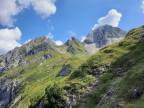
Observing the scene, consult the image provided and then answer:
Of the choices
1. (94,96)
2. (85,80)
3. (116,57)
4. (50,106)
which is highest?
(116,57)

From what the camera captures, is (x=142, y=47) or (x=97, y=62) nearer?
(x=142, y=47)

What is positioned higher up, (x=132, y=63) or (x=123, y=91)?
(x=132, y=63)

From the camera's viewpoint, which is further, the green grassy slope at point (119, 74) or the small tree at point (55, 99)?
the small tree at point (55, 99)

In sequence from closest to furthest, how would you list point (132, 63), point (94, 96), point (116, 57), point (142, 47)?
point (94, 96) → point (132, 63) → point (142, 47) → point (116, 57)

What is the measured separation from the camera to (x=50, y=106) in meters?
39.8

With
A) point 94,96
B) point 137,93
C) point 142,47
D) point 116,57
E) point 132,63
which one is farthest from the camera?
point 116,57

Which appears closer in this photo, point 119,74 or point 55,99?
point 119,74

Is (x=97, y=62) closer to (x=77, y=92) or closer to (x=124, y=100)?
(x=77, y=92)

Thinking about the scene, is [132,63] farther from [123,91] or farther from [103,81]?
[123,91]

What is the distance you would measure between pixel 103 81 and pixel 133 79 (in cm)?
1340

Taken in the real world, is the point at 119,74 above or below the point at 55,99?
below

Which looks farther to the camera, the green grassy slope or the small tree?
the small tree

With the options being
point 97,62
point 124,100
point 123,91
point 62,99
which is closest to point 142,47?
point 97,62

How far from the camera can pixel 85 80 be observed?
4553 cm
